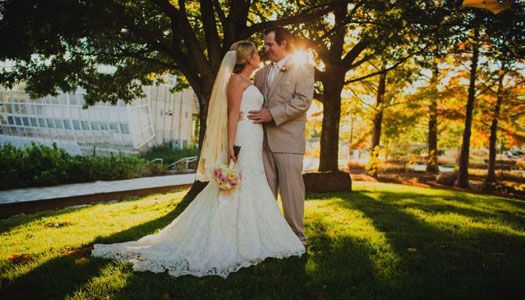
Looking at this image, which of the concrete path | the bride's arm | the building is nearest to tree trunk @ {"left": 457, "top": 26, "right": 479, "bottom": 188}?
the concrete path

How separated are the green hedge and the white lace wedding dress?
35.9 feet

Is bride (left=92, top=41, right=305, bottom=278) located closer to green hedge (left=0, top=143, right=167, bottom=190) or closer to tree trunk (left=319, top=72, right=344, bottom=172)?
tree trunk (left=319, top=72, right=344, bottom=172)

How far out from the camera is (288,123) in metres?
4.57

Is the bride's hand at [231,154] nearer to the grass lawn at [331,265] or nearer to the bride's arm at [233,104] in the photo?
the bride's arm at [233,104]

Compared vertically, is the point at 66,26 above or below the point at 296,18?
below

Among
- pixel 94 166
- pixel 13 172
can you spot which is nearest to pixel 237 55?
pixel 13 172

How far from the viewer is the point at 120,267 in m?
3.92

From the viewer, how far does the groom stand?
4.48 m

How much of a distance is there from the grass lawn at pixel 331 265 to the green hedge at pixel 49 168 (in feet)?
25.0

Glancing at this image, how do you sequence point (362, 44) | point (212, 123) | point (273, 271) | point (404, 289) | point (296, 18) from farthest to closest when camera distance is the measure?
1. point (362, 44)
2. point (296, 18)
3. point (212, 123)
4. point (273, 271)
5. point (404, 289)

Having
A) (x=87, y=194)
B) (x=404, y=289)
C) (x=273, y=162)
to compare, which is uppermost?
(x=273, y=162)

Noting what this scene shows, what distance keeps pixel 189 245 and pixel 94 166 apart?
13.2 m

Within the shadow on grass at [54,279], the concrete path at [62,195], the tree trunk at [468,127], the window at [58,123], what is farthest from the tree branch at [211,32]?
the window at [58,123]

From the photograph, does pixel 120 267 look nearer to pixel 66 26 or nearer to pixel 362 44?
pixel 66 26
